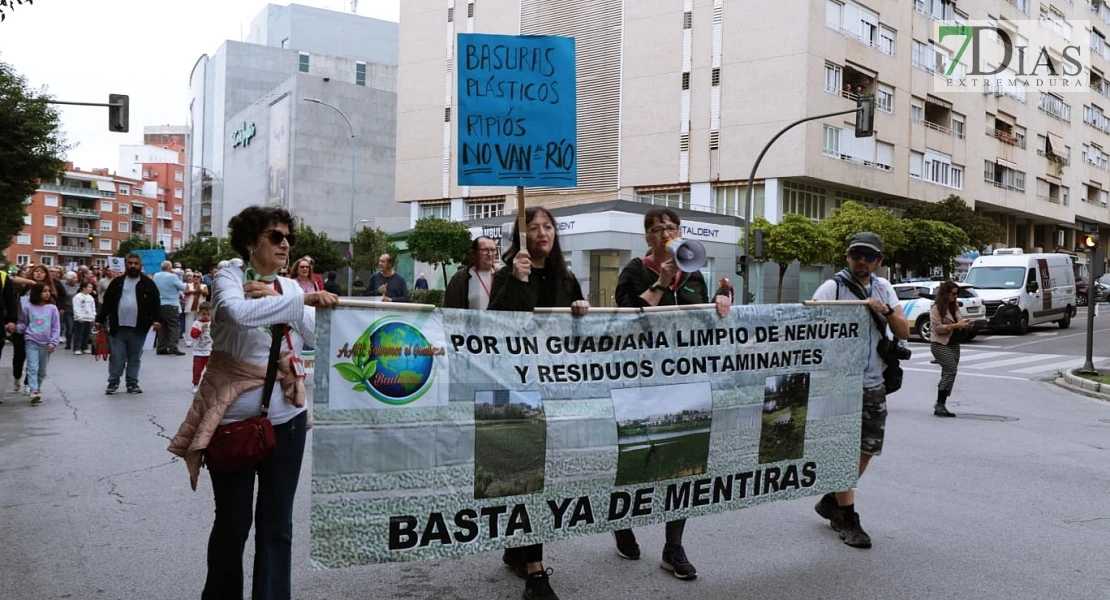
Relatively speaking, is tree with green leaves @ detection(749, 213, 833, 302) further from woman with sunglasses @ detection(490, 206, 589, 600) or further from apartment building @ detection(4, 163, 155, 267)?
apartment building @ detection(4, 163, 155, 267)

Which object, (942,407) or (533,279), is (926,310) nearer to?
Answer: (942,407)

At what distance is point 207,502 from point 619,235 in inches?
1229

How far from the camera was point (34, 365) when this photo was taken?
36.8 ft

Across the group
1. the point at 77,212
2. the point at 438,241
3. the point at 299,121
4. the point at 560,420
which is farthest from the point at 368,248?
the point at 77,212

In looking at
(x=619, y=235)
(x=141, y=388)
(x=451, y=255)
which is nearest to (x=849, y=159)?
(x=619, y=235)

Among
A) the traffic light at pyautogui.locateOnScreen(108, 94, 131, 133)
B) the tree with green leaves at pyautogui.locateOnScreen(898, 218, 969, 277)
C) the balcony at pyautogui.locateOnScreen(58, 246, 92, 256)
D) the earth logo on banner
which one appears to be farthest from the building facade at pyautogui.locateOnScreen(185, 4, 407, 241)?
the earth logo on banner

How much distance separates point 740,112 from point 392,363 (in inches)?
1538

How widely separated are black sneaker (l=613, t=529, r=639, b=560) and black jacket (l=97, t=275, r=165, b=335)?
876cm

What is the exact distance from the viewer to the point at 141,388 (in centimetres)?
1252

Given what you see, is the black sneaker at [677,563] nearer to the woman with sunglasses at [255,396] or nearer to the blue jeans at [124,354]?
the woman with sunglasses at [255,396]

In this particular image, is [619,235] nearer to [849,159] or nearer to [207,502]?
[849,159]

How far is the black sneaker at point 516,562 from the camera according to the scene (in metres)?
4.58

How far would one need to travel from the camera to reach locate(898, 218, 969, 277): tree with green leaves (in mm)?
40281

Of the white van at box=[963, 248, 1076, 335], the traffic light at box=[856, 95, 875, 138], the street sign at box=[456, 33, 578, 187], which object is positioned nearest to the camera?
the street sign at box=[456, 33, 578, 187]
